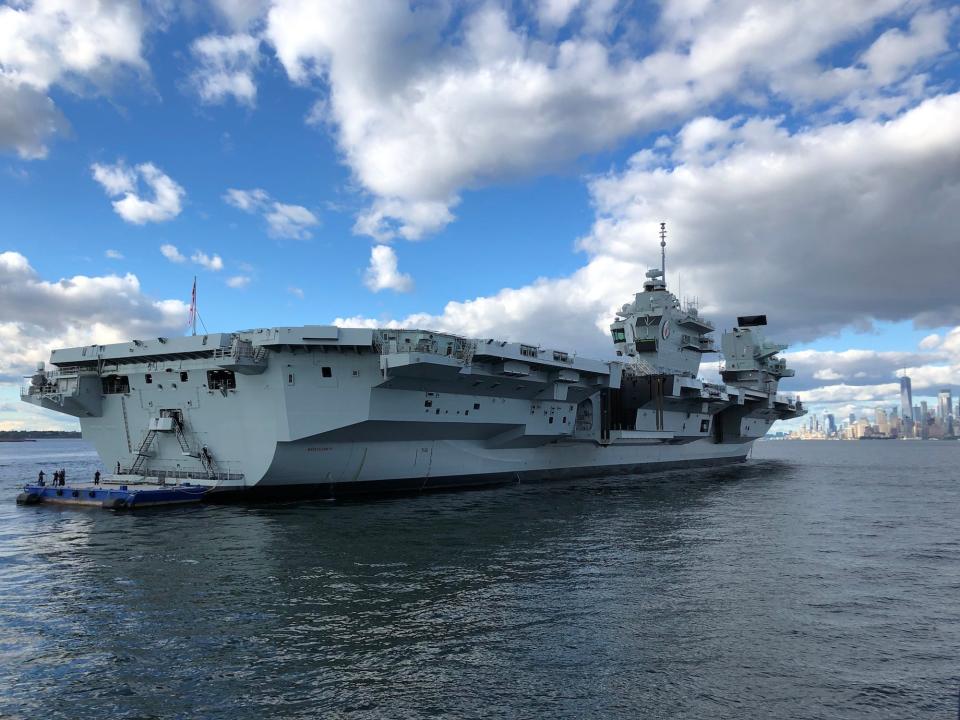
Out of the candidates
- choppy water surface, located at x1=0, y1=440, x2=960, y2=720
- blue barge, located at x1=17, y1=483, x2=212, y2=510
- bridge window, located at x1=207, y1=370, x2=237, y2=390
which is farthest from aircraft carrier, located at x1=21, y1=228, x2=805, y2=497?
choppy water surface, located at x1=0, y1=440, x2=960, y2=720

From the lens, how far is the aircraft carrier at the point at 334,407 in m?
20.1

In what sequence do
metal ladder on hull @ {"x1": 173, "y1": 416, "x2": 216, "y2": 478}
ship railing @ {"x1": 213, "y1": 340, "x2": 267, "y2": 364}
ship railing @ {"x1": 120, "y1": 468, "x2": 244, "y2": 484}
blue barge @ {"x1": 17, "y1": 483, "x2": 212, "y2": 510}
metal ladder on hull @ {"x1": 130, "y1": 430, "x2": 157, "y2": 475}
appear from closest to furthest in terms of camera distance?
ship railing @ {"x1": 213, "y1": 340, "x2": 267, "y2": 364}, blue barge @ {"x1": 17, "y1": 483, "x2": 212, "y2": 510}, ship railing @ {"x1": 120, "y1": 468, "x2": 244, "y2": 484}, metal ladder on hull @ {"x1": 173, "y1": 416, "x2": 216, "y2": 478}, metal ladder on hull @ {"x1": 130, "y1": 430, "x2": 157, "y2": 475}

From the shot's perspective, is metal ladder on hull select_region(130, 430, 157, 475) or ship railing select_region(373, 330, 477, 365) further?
metal ladder on hull select_region(130, 430, 157, 475)

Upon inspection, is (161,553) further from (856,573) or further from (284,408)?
(856,573)

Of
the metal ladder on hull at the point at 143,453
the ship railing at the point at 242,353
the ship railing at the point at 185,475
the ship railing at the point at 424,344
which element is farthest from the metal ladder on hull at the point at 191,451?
the ship railing at the point at 424,344

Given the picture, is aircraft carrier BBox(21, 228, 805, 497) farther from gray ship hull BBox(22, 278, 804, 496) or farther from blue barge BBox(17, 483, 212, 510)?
blue barge BBox(17, 483, 212, 510)

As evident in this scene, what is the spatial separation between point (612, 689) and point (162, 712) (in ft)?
14.9

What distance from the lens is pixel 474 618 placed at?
9156 mm

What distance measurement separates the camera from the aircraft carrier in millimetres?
20062

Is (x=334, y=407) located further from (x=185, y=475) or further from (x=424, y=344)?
(x=185, y=475)

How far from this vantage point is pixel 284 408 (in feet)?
65.2

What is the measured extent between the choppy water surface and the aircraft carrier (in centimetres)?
345

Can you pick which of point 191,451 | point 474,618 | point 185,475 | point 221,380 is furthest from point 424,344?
point 474,618

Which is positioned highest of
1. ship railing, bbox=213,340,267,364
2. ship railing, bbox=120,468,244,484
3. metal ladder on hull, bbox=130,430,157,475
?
Answer: ship railing, bbox=213,340,267,364
